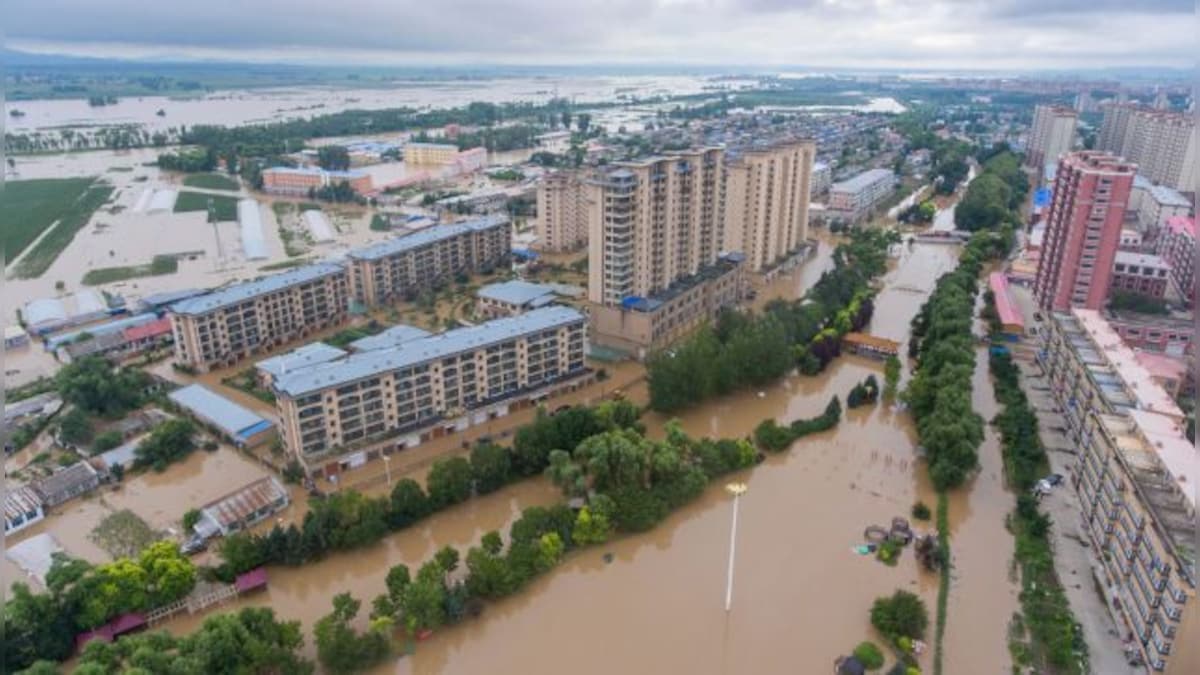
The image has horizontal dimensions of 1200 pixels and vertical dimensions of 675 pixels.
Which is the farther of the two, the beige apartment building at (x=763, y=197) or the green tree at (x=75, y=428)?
the beige apartment building at (x=763, y=197)

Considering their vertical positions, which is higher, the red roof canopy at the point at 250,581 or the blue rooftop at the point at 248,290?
the blue rooftop at the point at 248,290

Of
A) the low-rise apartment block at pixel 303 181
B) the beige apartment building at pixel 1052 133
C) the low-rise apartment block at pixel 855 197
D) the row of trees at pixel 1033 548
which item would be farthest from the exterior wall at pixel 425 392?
the beige apartment building at pixel 1052 133

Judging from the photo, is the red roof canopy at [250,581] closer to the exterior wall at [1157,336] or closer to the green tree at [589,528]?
the green tree at [589,528]

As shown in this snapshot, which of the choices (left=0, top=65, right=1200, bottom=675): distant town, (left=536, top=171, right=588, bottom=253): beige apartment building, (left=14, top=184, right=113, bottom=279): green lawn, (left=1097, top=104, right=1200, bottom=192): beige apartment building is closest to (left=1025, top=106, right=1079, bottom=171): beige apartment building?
(left=1097, top=104, right=1200, bottom=192): beige apartment building

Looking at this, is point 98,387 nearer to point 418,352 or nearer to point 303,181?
point 418,352

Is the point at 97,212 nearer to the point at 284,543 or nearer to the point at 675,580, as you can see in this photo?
the point at 284,543
